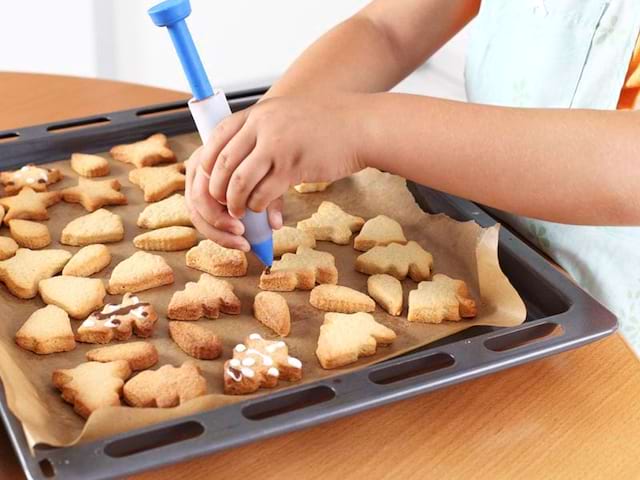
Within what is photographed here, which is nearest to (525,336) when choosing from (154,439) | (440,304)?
(440,304)

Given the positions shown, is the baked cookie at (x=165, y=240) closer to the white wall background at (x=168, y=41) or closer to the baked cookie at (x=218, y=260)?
the baked cookie at (x=218, y=260)

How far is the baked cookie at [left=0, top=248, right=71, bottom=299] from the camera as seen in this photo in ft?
2.57

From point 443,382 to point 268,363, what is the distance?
0.13 meters

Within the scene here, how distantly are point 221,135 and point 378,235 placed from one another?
215 millimetres

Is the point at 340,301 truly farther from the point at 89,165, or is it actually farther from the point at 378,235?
the point at 89,165

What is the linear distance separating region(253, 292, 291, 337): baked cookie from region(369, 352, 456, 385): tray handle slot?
0.35 feet

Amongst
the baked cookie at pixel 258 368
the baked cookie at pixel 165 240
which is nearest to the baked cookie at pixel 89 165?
the baked cookie at pixel 165 240

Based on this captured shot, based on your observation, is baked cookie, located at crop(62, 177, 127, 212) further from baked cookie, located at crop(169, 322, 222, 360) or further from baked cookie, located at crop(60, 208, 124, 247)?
baked cookie, located at crop(169, 322, 222, 360)

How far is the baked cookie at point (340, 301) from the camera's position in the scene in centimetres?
78

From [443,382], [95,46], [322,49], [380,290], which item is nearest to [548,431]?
[443,382]

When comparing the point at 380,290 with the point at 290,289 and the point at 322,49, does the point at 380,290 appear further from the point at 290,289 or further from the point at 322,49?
the point at 322,49

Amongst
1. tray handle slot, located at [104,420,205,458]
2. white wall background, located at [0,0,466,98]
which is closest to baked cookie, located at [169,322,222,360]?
tray handle slot, located at [104,420,205,458]

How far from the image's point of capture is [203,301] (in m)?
0.76

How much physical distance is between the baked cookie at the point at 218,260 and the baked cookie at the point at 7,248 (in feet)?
0.52
